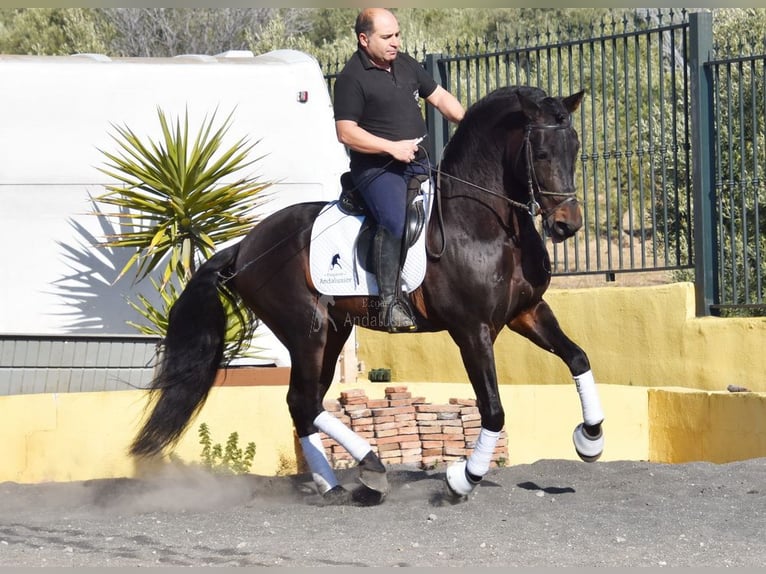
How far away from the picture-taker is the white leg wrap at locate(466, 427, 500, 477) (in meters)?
7.82

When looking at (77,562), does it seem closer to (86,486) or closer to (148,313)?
(86,486)

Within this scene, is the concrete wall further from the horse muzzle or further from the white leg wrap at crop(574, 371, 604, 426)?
the horse muzzle

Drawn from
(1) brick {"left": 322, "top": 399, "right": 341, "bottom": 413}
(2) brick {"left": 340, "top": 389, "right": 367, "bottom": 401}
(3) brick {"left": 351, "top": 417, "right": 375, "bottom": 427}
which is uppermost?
(2) brick {"left": 340, "top": 389, "right": 367, "bottom": 401}

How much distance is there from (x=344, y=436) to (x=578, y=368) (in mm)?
1577

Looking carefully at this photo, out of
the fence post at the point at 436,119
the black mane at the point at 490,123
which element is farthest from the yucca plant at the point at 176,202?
the black mane at the point at 490,123

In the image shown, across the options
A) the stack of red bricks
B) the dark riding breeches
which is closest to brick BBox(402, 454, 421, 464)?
the stack of red bricks

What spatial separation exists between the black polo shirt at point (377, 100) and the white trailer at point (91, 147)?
4.79 m

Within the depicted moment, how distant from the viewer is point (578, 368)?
8070 mm

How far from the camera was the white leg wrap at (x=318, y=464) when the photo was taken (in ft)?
28.0

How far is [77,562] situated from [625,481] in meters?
3.88

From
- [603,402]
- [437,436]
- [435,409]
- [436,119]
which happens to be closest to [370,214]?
[435,409]

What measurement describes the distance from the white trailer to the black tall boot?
4985mm

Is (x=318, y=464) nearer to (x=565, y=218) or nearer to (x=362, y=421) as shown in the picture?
(x=362, y=421)

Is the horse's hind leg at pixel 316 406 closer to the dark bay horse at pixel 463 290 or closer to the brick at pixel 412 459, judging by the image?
the dark bay horse at pixel 463 290
